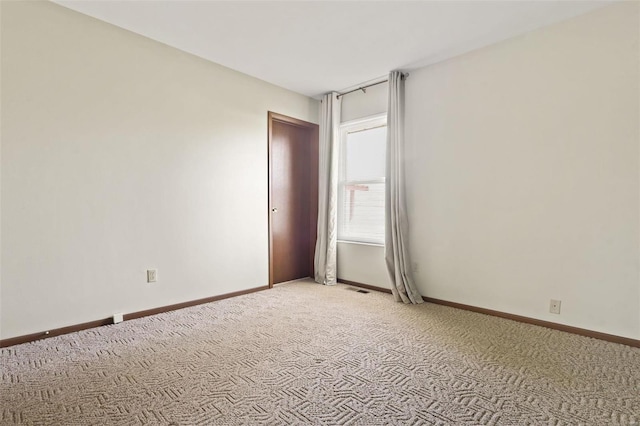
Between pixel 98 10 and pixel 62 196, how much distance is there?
146cm

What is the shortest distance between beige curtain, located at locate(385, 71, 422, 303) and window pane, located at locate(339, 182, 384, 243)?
365 mm

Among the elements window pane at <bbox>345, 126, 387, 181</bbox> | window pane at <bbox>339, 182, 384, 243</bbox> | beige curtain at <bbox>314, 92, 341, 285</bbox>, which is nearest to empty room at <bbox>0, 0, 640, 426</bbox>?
window pane at <bbox>345, 126, 387, 181</bbox>

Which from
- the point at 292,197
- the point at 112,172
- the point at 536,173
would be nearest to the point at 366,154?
the point at 292,197

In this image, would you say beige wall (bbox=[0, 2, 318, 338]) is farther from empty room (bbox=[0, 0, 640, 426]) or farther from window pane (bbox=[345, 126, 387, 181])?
window pane (bbox=[345, 126, 387, 181])

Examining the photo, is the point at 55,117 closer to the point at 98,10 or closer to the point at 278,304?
the point at 98,10

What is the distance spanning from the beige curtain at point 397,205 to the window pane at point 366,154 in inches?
13.9

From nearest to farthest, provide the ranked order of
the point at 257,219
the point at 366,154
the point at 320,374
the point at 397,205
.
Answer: the point at 320,374, the point at 397,205, the point at 257,219, the point at 366,154

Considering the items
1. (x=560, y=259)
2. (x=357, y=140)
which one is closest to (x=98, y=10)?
(x=357, y=140)

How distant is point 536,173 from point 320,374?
2390 mm

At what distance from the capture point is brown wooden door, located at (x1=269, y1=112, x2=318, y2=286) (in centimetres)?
410

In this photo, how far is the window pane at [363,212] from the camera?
3.96 m

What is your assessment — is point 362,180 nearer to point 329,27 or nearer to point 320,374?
point 329,27

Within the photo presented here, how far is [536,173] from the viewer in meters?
2.73

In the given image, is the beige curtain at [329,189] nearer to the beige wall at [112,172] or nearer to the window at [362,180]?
the window at [362,180]
